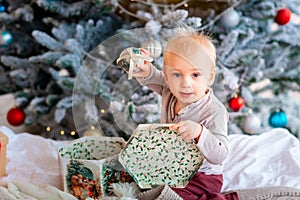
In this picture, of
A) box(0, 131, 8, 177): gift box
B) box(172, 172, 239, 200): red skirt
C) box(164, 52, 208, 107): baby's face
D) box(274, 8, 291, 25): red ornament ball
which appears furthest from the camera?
box(274, 8, 291, 25): red ornament ball

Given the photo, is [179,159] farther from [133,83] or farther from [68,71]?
→ [68,71]

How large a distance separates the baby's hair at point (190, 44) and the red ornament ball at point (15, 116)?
1.10 metres

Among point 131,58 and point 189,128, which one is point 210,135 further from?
point 131,58

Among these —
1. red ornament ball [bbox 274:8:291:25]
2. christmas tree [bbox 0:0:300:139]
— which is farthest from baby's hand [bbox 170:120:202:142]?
red ornament ball [bbox 274:8:291:25]

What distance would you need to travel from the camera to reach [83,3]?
201 cm

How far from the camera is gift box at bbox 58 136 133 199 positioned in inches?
47.7

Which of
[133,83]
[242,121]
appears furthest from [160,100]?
[242,121]

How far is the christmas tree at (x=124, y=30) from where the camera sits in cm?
197

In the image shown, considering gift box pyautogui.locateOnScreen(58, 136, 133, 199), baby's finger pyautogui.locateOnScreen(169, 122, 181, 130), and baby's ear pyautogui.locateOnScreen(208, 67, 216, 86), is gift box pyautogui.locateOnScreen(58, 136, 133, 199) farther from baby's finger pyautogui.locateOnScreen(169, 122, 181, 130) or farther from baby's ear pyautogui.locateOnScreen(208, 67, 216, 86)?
baby's ear pyautogui.locateOnScreen(208, 67, 216, 86)

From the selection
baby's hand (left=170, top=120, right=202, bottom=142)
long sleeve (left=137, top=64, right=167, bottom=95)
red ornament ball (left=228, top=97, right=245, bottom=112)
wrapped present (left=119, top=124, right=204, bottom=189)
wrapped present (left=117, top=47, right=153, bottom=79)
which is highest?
wrapped present (left=117, top=47, right=153, bottom=79)

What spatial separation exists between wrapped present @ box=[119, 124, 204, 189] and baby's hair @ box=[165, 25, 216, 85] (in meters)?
0.16

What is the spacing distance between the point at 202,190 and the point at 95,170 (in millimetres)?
258

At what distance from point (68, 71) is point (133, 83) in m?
0.87

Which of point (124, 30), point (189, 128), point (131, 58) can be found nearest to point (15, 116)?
Answer: point (124, 30)
